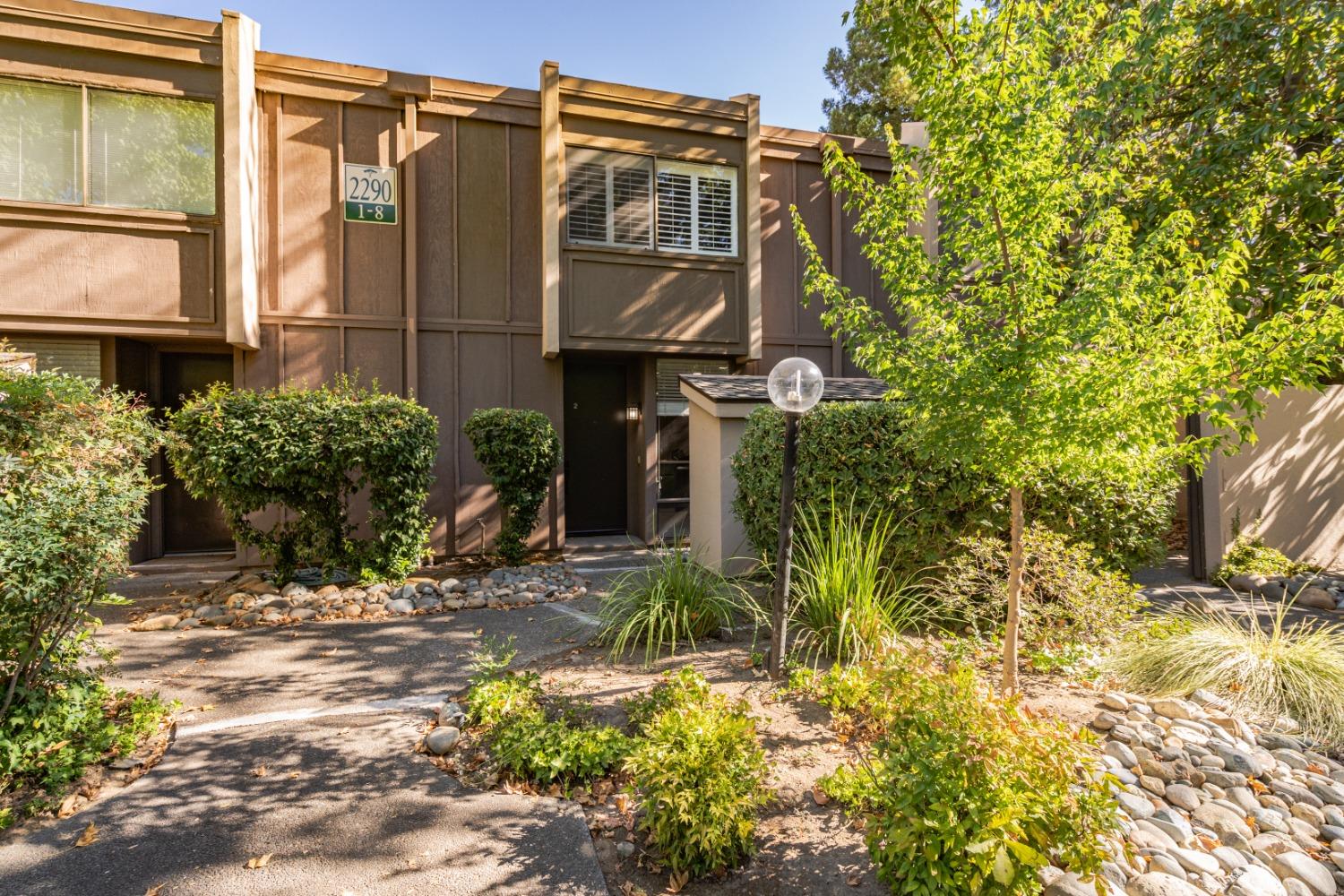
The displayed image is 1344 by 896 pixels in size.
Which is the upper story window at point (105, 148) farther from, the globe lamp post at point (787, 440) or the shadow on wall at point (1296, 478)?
the shadow on wall at point (1296, 478)

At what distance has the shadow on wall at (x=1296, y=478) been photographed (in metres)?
7.76

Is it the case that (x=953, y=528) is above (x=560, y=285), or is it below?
below

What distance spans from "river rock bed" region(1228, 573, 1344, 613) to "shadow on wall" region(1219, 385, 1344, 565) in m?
0.84

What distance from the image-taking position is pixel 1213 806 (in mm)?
2807

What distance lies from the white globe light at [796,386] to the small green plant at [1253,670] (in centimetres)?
259

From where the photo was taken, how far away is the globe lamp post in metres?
3.94

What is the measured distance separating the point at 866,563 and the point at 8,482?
4.67m

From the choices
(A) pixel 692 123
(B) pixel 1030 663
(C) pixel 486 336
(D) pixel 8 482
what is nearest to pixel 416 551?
(C) pixel 486 336

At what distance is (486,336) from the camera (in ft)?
29.0

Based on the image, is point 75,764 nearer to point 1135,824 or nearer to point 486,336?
point 1135,824

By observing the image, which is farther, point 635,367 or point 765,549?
point 635,367


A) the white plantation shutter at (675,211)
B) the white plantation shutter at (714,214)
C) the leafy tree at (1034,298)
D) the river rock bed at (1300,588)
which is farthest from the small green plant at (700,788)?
the white plantation shutter at (714,214)

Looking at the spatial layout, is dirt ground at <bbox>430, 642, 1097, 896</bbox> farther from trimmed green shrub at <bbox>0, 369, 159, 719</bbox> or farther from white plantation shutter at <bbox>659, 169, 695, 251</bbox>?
white plantation shutter at <bbox>659, 169, 695, 251</bbox>

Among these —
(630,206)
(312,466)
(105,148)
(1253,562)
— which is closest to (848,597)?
(312,466)
